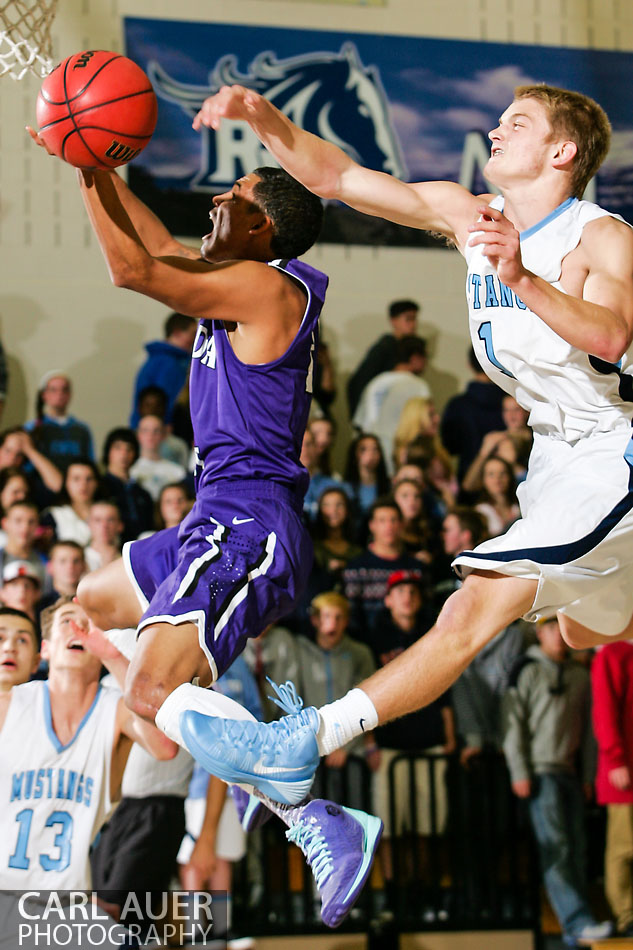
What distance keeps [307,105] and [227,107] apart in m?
7.98

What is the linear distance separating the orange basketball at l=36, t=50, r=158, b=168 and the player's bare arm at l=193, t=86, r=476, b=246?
1.65 feet

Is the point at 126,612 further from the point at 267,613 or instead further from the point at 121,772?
the point at 121,772

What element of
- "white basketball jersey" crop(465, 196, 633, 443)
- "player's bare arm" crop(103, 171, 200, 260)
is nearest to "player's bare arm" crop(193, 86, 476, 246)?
"white basketball jersey" crop(465, 196, 633, 443)

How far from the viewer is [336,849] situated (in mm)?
3625

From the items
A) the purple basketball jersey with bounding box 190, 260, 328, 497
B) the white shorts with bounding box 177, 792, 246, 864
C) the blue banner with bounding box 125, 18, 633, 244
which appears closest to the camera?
the purple basketball jersey with bounding box 190, 260, 328, 497

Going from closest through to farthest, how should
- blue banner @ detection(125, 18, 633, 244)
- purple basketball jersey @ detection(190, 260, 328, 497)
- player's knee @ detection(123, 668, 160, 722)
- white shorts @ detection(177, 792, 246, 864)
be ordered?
player's knee @ detection(123, 668, 160, 722), purple basketball jersey @ detection(190, 260, 328, 497), white shorts @ detection(177, 792, 246, 864), blue banner @ detection(125, 18, 633, 244)

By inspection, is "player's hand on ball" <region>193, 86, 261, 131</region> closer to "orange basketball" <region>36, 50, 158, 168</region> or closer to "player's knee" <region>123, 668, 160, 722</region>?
"orange basketball" <region>36, 50, 158, 168</region>

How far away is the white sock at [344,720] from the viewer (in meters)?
3.60

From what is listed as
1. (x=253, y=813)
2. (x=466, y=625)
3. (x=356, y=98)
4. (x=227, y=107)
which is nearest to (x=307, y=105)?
(x=356, y=98)

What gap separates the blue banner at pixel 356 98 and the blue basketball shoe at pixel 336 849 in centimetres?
793

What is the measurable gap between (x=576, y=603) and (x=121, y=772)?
2.21 metres

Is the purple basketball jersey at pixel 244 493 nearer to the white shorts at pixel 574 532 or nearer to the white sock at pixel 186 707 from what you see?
the white sock at pixel 186 707

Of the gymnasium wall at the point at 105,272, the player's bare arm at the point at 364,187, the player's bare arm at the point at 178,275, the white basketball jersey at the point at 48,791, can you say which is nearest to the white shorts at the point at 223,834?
the white basketball jersey at the point at 48,791

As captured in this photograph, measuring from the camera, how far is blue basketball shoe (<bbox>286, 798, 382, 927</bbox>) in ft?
11.8
